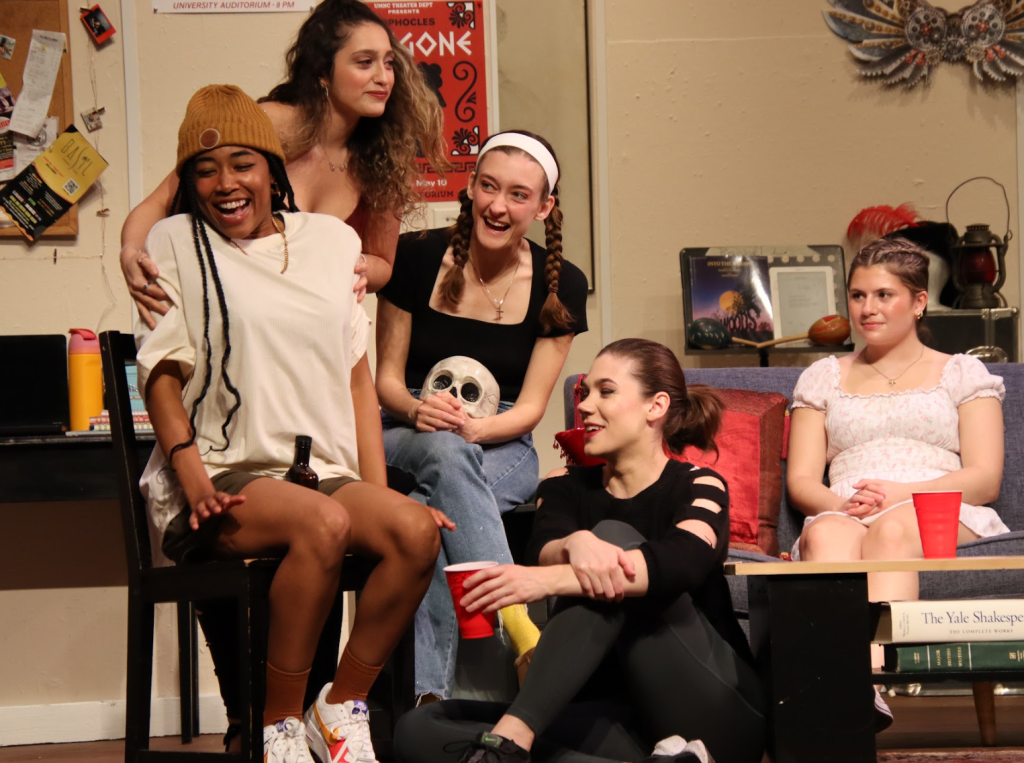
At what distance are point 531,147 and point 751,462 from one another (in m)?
1.05

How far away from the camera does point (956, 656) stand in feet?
7.00

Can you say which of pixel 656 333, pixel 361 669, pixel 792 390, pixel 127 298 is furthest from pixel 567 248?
pixel 361 669

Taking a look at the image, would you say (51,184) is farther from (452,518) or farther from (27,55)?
(452,518)

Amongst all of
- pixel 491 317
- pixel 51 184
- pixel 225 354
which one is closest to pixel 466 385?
pixel 491 317

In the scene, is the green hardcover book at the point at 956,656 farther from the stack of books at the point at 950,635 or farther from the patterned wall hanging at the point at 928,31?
the patterned wall hanging at the point at 928,31

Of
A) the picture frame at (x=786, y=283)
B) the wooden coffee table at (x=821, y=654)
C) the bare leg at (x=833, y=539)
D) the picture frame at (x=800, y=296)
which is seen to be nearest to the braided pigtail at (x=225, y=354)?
the wooden coffee table at (x=821, y=654)

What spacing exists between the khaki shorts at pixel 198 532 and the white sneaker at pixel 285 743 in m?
0.35

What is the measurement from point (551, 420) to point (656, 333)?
54cm

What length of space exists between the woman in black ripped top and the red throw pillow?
2.62 feet

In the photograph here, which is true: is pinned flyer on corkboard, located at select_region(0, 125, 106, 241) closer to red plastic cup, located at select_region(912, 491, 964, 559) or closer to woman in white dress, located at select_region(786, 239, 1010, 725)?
woman in white dress, located at select_region(786, 239, 1010, 725)

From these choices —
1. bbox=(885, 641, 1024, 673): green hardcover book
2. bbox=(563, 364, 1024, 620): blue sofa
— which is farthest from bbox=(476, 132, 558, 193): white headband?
bbox=(885, 641, 1024, 673): green hardcover book

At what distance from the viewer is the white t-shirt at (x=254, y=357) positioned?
2.15 m

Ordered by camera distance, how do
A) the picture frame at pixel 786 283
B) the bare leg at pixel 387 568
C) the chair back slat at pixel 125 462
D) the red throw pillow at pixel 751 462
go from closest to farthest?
the bare leg at pixel 387 568 < the chair back slat at pixel 125 462 < the red throw pillow at pixel 751 462 < the picture frame at pixel 786 283

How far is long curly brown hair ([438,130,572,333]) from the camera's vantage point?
294cm
